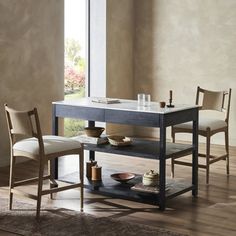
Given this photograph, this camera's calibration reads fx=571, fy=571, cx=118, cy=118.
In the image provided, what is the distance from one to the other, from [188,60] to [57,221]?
3678 millimetres

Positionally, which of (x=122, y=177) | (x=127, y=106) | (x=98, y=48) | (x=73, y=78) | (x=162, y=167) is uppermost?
(x=98, y=48)

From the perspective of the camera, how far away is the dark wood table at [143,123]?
4156mm

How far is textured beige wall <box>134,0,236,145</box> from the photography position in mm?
6754

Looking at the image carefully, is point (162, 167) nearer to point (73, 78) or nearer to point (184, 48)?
point (73, 78)

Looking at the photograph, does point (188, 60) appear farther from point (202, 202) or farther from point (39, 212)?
point (39, 212)

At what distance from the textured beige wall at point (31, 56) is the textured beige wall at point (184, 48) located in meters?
1.44

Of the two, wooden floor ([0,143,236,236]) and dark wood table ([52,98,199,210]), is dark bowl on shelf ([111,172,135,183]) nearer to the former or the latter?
dark wood table ([52,98,199,210])

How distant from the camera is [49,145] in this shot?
406 centimetres

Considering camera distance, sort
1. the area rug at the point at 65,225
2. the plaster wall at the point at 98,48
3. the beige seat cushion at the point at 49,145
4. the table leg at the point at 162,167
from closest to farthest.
→ the area rug at the point at 65,225, the beige seat cushion at the point at 49,145, the table leg at the point at 162,167, the plaster wall at the point at 98,48

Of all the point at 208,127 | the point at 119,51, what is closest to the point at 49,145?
the point at 208,127

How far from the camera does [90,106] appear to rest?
447 centimetres

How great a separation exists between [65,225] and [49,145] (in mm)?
594

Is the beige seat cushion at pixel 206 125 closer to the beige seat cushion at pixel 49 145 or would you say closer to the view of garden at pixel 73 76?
the beige seat cushion at pixel 49 145

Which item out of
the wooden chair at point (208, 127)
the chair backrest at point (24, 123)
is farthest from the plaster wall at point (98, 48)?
the chair backrest at point (24, 123)
